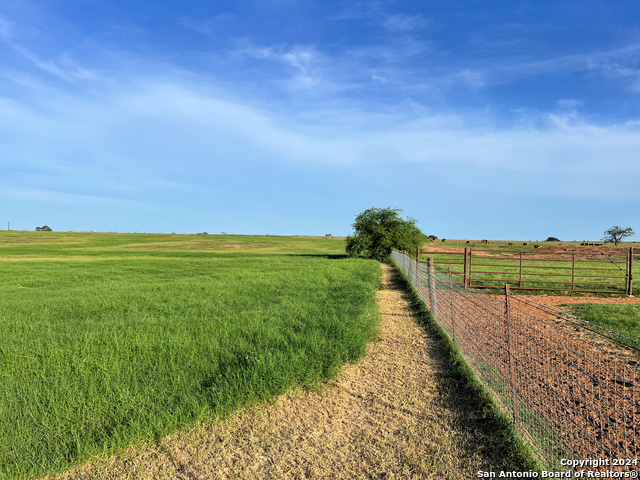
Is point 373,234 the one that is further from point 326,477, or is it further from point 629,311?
point 326,477

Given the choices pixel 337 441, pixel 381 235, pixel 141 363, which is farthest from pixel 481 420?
pixel 381 235

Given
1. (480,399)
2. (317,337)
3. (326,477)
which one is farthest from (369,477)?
(317,337)

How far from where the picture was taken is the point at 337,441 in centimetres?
421

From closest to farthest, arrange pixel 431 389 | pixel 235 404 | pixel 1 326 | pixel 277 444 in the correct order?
pixel 277 444 < pixel 235 404 < pixel 431 389 < pixel 1 326

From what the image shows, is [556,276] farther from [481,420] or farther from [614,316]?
[481,420]

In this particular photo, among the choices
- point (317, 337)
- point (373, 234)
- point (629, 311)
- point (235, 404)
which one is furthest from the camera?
point (373, 234)

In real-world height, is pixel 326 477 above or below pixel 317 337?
below

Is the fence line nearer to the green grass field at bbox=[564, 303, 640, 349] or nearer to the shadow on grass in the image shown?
the green grass field at bbox=[564, 303, 640, 349]

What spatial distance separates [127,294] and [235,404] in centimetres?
1056

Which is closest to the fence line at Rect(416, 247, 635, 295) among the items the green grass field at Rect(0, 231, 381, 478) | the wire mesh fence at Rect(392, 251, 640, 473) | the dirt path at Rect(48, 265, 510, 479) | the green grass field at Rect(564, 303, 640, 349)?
the green grass field at Rect(564, 303, 640, 349)

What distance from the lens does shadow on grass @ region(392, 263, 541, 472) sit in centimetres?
377

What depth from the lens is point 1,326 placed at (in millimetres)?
9125

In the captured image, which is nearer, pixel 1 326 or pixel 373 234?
pixel 1 326

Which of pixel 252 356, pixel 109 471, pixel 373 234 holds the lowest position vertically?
pixel 109 471
